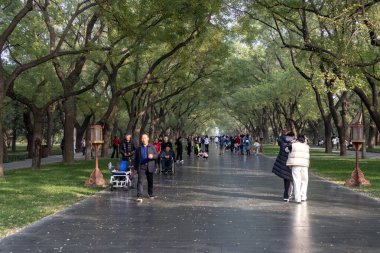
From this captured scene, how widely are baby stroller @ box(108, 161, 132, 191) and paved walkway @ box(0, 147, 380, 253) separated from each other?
899 mm

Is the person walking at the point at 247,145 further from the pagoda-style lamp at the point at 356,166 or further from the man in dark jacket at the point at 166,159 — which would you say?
the pagoda-style lamp at the point at 356,166

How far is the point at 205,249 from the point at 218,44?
20.2 metres

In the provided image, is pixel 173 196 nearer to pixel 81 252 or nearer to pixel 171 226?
pixel 171 226

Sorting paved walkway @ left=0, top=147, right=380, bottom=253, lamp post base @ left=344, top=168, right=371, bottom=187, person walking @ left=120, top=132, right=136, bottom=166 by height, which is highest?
person walking @ left=120, top=132, right=136, bottom=166

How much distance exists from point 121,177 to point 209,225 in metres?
5.99

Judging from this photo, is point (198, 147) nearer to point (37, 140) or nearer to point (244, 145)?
point (244, 145)

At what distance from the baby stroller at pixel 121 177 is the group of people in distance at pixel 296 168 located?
14.5 ft

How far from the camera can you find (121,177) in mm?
13375

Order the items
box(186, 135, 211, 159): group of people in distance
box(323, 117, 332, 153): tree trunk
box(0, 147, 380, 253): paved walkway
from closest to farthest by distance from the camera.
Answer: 1. box(0, 147, 380, 253): paved walkway
2. box(186, 135, 211, 159): group of people in distance
3. box(323, 117, 332, 153): tree trunk

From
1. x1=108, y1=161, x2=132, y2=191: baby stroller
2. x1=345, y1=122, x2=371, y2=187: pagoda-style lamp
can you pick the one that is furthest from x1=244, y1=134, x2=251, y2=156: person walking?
x1=108, y1=161, x2=132, y2=191: baby stroller

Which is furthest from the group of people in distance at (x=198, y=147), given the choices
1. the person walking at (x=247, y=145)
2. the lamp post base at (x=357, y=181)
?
the lamp post base at (x=357, y=181)

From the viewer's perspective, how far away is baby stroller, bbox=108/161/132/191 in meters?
13.1

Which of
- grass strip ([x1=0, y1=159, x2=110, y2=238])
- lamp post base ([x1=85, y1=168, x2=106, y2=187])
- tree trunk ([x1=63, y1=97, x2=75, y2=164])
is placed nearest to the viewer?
grass strip ([x1=0, y1=159, x2=110, y2=238])

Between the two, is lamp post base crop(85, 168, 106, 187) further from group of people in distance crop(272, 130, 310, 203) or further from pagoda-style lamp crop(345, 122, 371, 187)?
pagoda-style lamp crop(345, 122, 371, 187)
